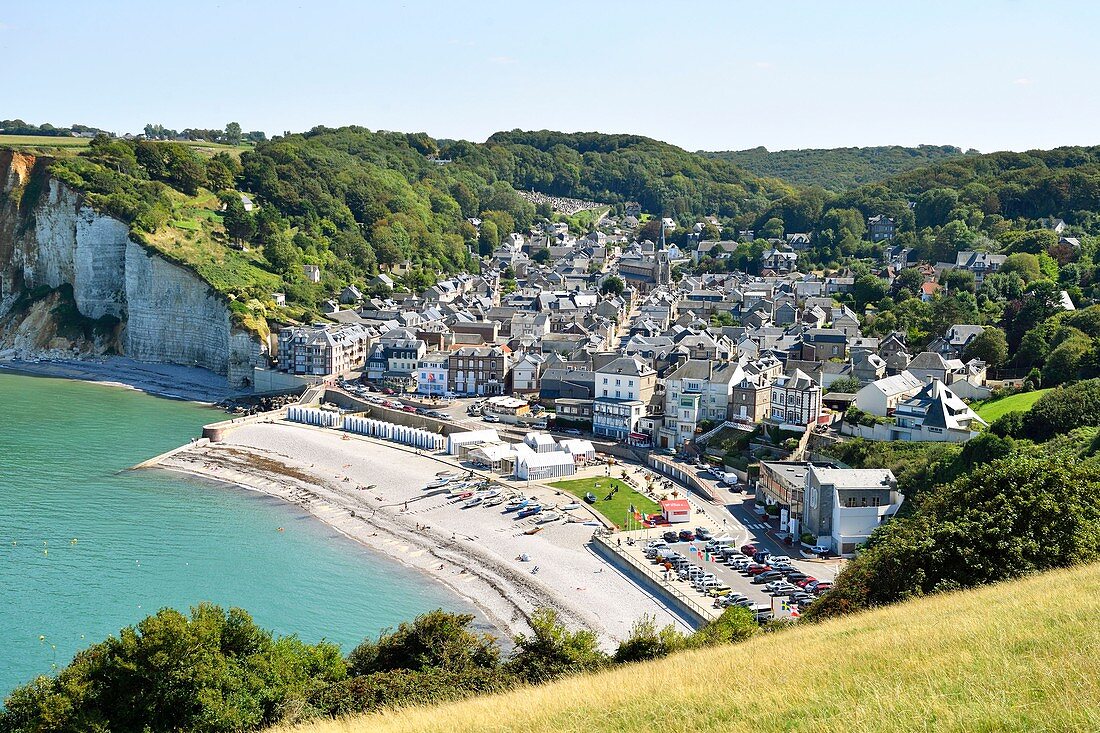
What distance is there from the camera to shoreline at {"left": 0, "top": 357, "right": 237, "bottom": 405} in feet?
143

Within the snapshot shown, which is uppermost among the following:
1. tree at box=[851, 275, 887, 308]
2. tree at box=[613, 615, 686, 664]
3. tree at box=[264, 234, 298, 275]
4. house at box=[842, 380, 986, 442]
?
tree at box=[264, 234, 298, 275]

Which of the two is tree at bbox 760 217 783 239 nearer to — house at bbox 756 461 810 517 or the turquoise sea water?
house at bbox 756 461 810 517

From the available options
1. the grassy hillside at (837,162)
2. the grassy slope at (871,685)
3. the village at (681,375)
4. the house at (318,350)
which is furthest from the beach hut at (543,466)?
the grassy hillside at (837,162)

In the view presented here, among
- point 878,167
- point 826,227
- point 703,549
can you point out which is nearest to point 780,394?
point 703,549

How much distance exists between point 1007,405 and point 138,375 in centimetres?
3563

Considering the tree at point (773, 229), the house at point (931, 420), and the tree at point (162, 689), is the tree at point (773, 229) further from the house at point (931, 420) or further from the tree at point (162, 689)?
the tree at point (162, 689)

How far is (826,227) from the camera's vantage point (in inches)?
2795

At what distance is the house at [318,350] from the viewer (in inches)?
1688

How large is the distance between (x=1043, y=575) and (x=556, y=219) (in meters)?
77.3

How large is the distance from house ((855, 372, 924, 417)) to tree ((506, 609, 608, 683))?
17.8 metres

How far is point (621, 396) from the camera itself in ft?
113

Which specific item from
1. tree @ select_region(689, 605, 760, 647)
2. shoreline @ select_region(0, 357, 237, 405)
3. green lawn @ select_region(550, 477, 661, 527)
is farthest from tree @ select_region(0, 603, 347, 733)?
shoreline @ select_region(0, 357, 237, 405)

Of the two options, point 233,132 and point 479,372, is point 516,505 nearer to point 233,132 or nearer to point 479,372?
point 479,372

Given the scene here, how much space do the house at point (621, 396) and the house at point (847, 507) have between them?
10.3 meters
